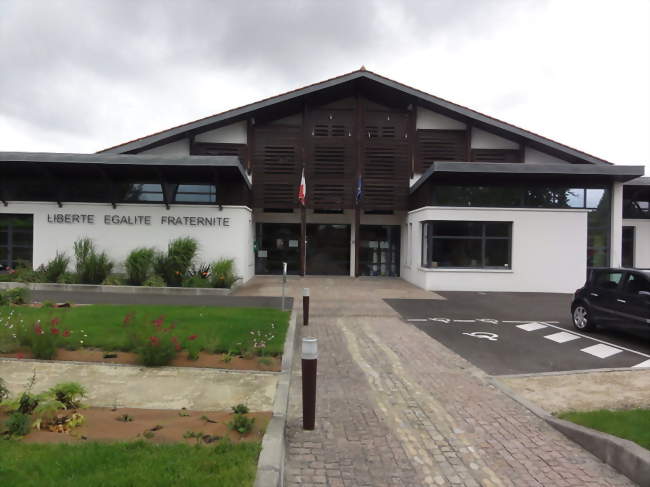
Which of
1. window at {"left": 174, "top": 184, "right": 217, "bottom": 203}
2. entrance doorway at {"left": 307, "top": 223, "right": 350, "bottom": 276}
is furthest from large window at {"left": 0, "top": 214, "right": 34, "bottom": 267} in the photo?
entrance doorway at {"left": 307, "top": 223, "right": 350, "bottom": 276}

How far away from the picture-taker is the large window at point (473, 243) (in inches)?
706

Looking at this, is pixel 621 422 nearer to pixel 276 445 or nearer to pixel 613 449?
pixel 613 449

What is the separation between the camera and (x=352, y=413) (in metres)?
4.94

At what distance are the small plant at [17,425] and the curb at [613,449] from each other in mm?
5431

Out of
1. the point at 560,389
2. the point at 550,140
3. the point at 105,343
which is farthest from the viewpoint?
the point at 550,140

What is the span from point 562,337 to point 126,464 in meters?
9.32

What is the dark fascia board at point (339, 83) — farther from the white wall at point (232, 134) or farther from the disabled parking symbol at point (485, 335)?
the disabled parking symbol at point (485, 335)

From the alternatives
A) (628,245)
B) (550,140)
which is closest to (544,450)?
(550,140)

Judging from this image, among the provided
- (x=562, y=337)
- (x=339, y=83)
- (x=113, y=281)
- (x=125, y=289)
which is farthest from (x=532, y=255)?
(x=113, y=281)

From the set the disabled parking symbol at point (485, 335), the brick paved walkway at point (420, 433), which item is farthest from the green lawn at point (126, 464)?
the disabled parking symbol at point (485, 335)

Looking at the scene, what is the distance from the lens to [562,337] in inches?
369

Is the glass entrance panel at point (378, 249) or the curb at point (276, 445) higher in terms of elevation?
the glass entrance panel at point (378, 249)

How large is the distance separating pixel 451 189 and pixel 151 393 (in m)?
15.5

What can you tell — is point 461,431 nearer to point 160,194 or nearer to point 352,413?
point 352,413
